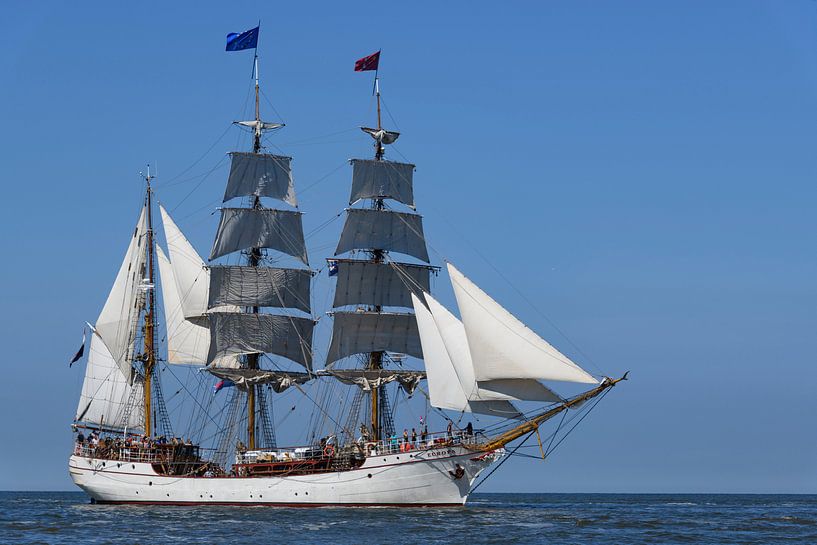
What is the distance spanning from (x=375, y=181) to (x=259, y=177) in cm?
903

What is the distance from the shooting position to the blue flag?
8956cm

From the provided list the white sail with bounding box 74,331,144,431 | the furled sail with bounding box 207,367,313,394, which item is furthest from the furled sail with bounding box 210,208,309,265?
the white sail with bounding box 74,331,144,431

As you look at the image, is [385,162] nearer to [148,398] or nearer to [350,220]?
[350,220]

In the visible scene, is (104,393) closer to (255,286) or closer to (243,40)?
(255,286)

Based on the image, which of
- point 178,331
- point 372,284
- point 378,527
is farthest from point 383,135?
point 378,527

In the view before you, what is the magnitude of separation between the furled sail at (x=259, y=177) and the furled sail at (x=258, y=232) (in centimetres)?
120

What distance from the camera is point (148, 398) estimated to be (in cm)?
9331

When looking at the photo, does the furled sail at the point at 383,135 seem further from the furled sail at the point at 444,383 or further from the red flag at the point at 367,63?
the furled sail at the point at 444,383

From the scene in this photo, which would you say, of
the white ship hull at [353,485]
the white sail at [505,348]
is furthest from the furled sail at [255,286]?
the white sail at [505,348]

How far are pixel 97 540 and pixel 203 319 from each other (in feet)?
112

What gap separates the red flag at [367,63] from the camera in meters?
89.5

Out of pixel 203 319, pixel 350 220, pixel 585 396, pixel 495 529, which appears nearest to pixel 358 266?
pixel 350 220

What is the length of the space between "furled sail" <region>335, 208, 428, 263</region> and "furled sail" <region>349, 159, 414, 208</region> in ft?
4.15

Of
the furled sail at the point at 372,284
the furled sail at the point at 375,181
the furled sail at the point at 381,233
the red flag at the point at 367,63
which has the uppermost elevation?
the red flag at the point at 367,63
